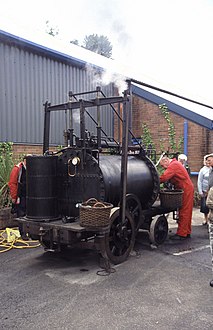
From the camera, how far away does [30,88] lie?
10.2 metres

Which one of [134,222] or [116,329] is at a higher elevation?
[134,222]

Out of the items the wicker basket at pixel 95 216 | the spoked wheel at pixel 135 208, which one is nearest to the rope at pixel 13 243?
the spoked wheel at pixel 135 208

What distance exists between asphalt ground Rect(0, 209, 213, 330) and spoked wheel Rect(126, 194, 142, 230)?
0.57 meters

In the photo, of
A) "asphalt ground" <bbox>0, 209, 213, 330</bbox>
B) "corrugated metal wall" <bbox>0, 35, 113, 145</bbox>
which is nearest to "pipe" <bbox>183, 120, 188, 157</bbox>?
"corrugated metal wall" <bbox>0, 35, 113, 145</bbox>

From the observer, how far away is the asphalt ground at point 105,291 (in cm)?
338

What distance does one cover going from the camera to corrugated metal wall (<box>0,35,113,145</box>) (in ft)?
31.2

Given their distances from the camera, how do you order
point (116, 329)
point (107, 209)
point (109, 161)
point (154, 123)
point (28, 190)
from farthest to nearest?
point (154, 123) → point (109, 161) → point (28, 190) → point (107, 209) → point (116, 329)

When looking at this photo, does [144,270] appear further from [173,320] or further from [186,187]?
[186,187]

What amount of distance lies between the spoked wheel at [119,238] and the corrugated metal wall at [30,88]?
5497 millimetres

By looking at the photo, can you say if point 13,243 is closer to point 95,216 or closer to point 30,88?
A: point 95,216

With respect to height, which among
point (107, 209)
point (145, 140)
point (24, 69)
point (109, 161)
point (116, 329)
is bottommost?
point (116, 329)

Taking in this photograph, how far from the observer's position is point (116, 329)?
320 centimetres

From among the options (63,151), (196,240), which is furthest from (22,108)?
(196,240)

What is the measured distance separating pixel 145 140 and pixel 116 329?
1006 centimetres
